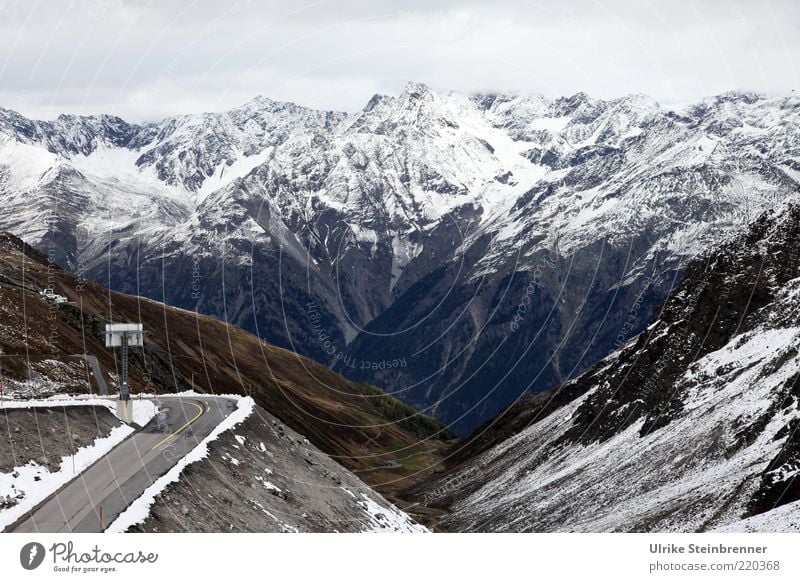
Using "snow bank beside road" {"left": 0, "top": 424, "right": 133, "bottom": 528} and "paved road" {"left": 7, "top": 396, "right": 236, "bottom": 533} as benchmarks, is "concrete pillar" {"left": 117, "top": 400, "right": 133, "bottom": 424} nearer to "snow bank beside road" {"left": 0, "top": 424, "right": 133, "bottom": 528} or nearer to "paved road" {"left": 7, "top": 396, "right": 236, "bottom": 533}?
"paved road" {"left": 7, "top": 396, "right": 236, "bottom": 533}

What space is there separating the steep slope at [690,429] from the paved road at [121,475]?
130ft

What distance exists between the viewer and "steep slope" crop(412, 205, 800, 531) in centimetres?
10275

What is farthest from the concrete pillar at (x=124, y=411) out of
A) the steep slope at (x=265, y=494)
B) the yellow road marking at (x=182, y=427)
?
the steep slope at (x=265, y=494)

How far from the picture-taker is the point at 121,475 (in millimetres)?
64750

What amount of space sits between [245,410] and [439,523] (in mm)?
68460

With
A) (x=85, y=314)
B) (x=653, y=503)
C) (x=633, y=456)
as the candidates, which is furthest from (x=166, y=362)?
(x=653, y=503)

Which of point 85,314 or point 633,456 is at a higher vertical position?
point 85,314

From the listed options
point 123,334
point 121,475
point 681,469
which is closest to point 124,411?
point 123,334

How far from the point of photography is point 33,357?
353ft

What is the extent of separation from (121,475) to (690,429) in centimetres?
8268
